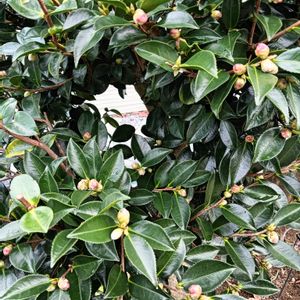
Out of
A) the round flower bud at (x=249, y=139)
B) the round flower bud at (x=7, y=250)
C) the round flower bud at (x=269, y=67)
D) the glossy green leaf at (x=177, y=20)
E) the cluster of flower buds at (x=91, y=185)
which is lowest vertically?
the round flower bud at (x=7, y=250)

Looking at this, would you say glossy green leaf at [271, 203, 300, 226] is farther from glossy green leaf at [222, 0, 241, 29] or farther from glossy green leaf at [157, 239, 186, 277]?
glossy green leaf at [222, 0, 241, 29]

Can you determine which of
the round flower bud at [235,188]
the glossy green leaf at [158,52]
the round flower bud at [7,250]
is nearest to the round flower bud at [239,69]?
the glossy green leaf at [158,52]

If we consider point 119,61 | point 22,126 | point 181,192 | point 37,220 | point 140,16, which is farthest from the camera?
point 119,61

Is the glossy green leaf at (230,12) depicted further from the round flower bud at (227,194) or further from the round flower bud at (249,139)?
the round flower bud at (227,194)

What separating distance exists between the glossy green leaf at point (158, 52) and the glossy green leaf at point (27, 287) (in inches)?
15.7

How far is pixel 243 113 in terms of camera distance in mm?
812

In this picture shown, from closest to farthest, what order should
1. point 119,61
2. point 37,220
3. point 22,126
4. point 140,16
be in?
point 37,220 < point 140,16 < point 22,126 < point 119,61

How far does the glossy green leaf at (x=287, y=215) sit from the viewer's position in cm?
78

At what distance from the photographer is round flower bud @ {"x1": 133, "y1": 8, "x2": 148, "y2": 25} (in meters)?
0.63

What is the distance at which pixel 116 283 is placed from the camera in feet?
2.02

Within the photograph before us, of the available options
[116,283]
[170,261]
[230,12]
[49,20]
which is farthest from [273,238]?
[49,20]

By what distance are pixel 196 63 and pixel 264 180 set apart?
1.43ft

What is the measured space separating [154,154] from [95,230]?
36 centimetres

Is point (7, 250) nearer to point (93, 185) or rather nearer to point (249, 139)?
point (93, 185)
